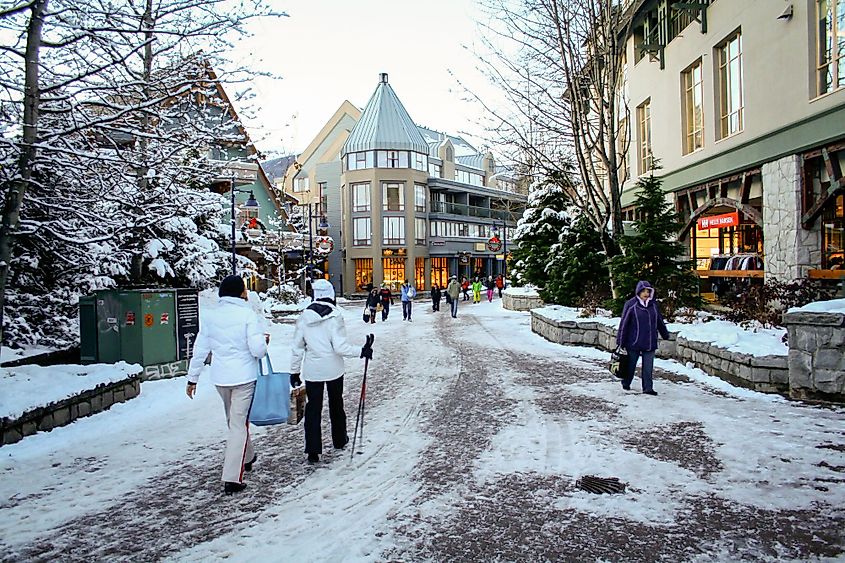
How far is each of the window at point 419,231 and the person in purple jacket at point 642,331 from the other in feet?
165

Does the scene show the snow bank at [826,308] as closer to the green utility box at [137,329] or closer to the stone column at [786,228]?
the stone column at [786,228]

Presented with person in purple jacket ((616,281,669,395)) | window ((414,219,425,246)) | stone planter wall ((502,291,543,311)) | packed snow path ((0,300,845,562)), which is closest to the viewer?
packed snow path ((0,300,845,562))

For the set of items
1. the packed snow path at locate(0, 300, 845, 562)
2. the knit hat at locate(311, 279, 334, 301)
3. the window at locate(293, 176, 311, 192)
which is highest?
the window at locate(293, 176, 311, 192)

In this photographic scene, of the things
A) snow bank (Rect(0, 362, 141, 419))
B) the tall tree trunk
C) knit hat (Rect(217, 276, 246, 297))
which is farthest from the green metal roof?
knit hat (Rect(217, 276, 246, 297))

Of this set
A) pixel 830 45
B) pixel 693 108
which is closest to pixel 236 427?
pixel 830 45

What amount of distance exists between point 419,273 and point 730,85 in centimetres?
4506

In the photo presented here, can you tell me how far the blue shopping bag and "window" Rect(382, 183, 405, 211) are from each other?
53.0 meters

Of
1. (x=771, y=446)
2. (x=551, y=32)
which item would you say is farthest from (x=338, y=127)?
(x=771, y=446)

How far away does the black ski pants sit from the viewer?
20.4ft

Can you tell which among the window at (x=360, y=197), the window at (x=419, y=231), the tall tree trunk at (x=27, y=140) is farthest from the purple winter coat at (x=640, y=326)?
the window at (x=419, y=231)

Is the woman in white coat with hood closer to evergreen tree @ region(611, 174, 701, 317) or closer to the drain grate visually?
the drain grate

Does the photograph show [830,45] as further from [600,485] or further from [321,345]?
[321,345]

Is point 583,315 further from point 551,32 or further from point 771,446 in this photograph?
point 771,446

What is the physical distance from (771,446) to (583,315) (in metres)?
9.90
